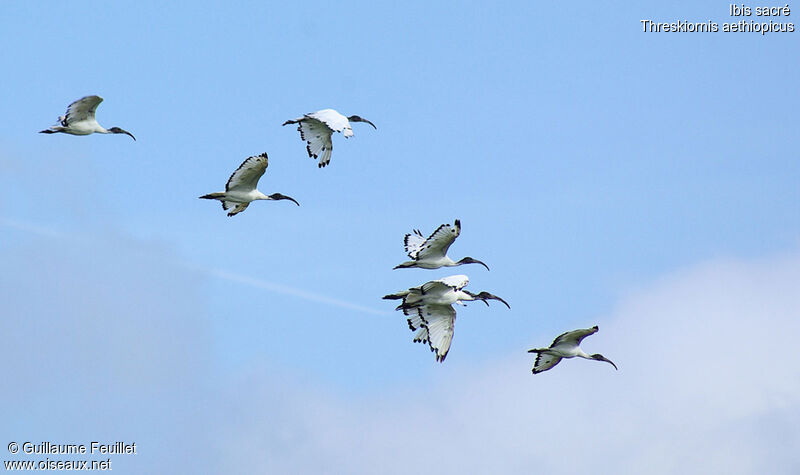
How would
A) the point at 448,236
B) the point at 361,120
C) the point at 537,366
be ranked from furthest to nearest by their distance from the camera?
1. the point at 361,120
2. the point at 537,366
3. the point at 448,236

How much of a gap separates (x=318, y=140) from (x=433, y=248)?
6308 millimetres

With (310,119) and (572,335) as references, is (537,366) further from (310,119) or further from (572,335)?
(310,119)

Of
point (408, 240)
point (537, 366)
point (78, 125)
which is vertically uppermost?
point (78, 125)

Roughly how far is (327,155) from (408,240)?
14.9ft

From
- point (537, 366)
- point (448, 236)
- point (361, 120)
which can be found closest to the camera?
point (448, 236)

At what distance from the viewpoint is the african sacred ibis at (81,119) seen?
41.1 meters

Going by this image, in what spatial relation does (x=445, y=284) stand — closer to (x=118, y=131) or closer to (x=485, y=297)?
(x=485, y=297)

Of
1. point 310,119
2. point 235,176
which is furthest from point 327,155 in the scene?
point 235,176

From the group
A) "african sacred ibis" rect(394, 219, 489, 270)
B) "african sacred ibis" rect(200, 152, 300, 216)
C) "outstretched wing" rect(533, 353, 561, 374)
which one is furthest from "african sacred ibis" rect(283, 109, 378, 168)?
"outstretched wing" rect(533, 353, 561, 374)

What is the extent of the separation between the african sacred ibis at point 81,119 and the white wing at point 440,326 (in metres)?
10.0

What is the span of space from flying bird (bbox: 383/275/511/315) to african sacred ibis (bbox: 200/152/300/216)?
4.70 meters

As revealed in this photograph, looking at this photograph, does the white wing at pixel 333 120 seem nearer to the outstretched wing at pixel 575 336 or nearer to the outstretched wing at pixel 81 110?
the outstretched wing at pixel 81 110

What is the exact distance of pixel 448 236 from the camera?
132 ft

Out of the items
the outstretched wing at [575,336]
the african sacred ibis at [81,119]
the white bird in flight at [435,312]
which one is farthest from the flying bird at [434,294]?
the african sacred ibis at [81,119]
